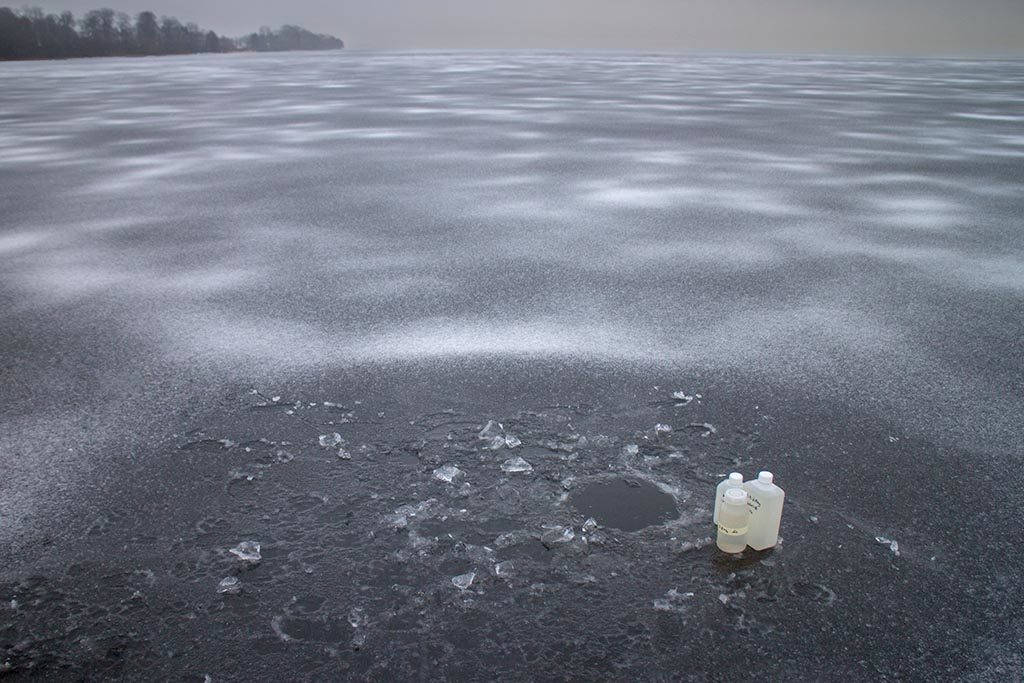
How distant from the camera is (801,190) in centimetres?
870

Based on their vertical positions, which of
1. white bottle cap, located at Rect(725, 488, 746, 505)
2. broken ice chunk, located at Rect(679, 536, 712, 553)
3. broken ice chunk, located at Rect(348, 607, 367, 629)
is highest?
white bottle cap, located at Rect(725, 488, 746, 505)

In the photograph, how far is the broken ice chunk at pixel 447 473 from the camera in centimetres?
305

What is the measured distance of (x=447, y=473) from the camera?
10.1 feet

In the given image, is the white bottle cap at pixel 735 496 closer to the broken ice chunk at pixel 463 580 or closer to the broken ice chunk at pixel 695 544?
the broken ice chunk at pixel 695 544

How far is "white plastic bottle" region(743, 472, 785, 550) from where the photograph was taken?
2600 millimetres

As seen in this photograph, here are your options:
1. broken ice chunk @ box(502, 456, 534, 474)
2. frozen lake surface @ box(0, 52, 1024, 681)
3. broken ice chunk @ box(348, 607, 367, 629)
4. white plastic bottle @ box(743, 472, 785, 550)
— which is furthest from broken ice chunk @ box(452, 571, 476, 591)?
white plastic bottle @ box(743, 472, 785, 550)

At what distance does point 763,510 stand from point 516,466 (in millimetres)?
969

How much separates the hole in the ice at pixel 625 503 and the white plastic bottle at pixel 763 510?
0.96 ft

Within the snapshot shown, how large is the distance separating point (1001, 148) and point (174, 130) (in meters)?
13.4

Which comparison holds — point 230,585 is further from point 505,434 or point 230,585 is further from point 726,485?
point 726,485

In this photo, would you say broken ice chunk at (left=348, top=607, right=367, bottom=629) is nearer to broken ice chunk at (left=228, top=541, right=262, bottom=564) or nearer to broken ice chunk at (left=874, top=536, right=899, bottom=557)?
broken ice chunk at (left=228, top=541, right=262, bottom=564)

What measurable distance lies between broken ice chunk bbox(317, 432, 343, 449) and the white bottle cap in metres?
1.61

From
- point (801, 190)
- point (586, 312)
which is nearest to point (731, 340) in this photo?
point (586, 312)

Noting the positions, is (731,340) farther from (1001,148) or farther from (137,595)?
(1001,148)
